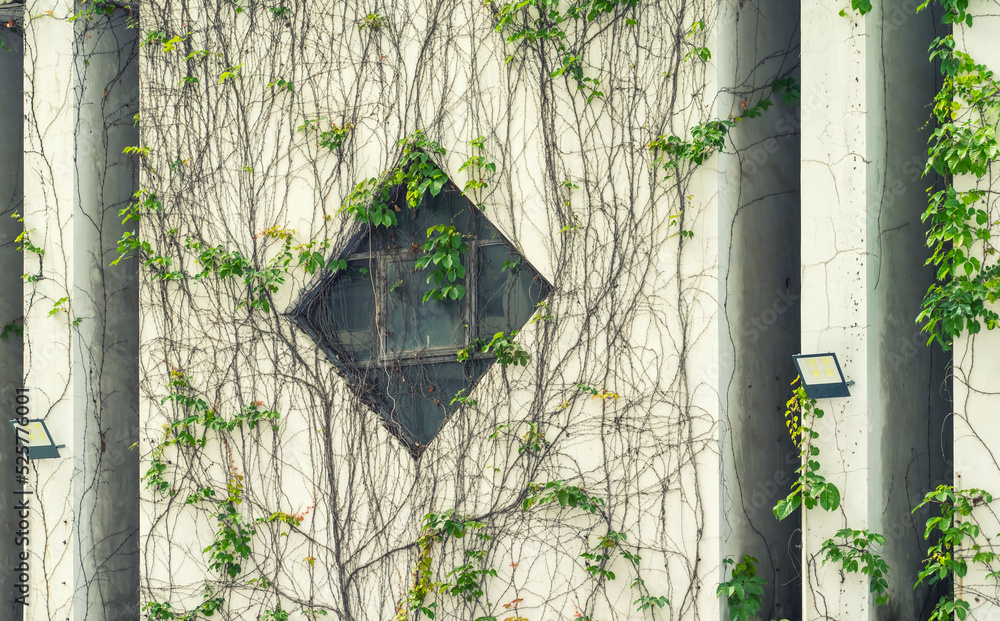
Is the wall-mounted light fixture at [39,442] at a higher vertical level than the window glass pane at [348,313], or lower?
lower

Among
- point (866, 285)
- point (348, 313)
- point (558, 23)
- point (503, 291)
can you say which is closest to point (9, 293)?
point (348, 313)

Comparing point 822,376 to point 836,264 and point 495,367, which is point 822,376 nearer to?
point 836,264

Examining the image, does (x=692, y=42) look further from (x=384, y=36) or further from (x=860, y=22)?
(x=384, y=36)

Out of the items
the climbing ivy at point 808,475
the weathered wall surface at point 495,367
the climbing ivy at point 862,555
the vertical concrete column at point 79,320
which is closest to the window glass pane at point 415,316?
the weathered wall surface at point 495,367

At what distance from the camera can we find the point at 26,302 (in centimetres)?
548

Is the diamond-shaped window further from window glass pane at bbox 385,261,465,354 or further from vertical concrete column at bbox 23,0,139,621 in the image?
vertical concrete column at bbox 23,0,139,621

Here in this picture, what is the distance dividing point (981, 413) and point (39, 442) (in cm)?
463

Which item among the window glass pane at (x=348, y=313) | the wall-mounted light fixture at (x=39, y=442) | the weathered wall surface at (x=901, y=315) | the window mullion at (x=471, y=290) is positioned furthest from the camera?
the wall-mounted light fixture at (x=39, y=442)

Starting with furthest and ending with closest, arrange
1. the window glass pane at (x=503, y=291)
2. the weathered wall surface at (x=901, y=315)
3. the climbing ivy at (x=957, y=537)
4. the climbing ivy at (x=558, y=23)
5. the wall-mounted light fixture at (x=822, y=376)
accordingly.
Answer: the window glass pane at (x=503, y=291)
the climbing ivy at (x=558, y=23)
the weathered wall surface at (x=901, y=315)
the wall-mounted light fixture at (x=822, y=376)
the climbing ivy at (x=957, y=537)

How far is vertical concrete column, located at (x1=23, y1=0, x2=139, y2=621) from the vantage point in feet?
17.3

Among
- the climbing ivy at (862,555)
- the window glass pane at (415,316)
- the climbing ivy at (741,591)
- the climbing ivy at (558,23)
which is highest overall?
the climbing ivy at (558,23)

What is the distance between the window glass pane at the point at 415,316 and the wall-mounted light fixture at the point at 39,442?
6.43 feet

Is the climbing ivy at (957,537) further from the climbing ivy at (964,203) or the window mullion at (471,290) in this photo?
the window mullion at (471,290)

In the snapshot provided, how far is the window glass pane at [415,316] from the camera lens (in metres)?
4.81
